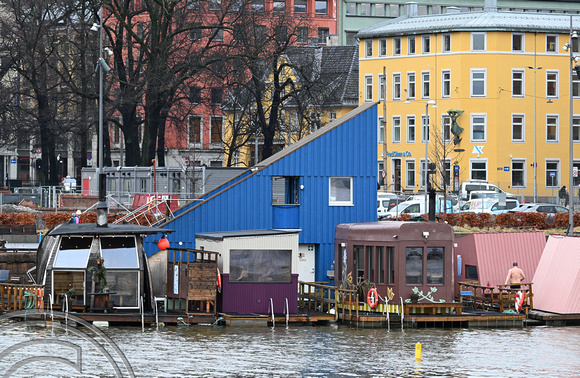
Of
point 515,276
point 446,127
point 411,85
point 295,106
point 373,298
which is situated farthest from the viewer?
point 411,85

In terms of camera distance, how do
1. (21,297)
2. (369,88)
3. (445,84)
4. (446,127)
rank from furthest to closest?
(369,88)
(445,84)
(446,127)
(21,297)

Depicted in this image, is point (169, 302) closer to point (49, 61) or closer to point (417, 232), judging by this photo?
point (417, 232)

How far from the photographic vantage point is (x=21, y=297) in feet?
107

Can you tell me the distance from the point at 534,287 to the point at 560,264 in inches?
60.2

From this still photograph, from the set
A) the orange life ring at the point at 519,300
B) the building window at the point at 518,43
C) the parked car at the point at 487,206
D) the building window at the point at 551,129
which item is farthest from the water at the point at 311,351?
the building window at the point at 518,43

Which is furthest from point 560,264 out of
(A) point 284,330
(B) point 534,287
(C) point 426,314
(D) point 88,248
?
(D) point 88,248

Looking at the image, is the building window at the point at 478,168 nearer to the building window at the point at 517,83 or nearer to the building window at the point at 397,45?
the building window at the point at 517,83

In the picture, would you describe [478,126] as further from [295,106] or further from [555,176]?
[295,106]

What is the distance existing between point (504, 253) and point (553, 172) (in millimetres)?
51692

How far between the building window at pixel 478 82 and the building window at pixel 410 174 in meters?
8.28

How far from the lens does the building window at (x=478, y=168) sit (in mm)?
87500

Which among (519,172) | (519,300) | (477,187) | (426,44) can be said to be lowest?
(519,300)

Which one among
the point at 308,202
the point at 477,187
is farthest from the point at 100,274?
the point at 477,187

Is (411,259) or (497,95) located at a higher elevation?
(497,95)
